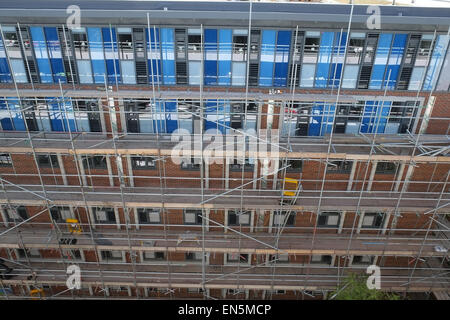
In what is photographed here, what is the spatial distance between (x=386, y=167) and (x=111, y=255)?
1199 centimetres

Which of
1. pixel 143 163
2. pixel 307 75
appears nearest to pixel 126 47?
pixel 143 163

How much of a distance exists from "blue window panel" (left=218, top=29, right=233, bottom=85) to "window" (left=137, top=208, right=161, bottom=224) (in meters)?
5.89

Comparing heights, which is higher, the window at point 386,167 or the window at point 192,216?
the window at point 386,167

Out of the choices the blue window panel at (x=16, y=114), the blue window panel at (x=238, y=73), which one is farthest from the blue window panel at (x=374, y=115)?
the blue window panel at (x=16, y=114)

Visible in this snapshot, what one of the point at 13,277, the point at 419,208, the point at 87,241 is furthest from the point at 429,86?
the point at 13,277

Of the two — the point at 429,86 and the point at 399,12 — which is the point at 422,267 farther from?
the point at 399,12

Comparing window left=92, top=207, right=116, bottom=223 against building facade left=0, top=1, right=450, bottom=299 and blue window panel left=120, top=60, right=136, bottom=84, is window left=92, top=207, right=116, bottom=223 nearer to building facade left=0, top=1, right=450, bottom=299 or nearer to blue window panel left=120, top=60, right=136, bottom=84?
building facade left=0, top=1, right=450, bottom=299

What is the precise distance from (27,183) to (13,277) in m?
4.06

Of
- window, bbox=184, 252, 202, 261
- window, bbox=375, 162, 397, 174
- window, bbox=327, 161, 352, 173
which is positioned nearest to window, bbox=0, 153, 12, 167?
window, bbox=184, 252, 202, 261

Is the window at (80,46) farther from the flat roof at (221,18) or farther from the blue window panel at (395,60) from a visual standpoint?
the blue window panel at (395,60)

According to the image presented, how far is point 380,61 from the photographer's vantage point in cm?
1257

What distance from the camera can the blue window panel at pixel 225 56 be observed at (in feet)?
39.7

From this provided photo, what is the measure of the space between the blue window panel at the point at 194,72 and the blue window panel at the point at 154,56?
3.71 feet

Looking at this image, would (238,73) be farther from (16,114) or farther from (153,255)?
(16,114)
